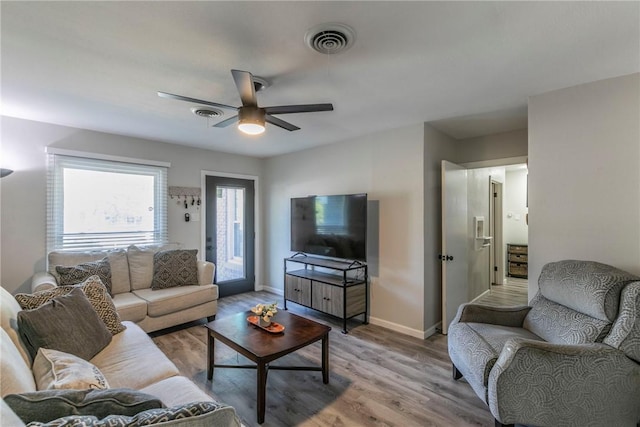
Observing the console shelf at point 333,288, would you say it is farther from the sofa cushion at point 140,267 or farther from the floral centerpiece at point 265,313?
the sofa cushion at point 140,267

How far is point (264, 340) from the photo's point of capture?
2268 millimetres

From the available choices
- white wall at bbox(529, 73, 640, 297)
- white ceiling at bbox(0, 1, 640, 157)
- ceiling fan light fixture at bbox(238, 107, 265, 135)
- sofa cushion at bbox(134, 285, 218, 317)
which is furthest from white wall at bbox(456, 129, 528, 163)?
sofa cushion at bbox(134, 285, 218, 317)

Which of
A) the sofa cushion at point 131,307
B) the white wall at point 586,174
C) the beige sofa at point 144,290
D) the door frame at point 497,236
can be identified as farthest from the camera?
the door frame at point 497,236

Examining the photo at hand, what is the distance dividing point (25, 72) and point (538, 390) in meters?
3.97

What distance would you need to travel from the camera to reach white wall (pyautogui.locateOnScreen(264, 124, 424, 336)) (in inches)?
135

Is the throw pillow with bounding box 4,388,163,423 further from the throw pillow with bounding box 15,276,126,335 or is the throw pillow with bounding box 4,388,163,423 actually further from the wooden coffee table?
the throw pillow with bounding box 15,276,126,335

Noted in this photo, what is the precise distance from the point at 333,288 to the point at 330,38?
107 inches

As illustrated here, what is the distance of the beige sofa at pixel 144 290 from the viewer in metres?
3.11

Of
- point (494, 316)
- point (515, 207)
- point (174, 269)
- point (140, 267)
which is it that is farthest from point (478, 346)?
point (515, 207)

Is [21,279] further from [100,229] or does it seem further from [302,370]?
[302,370]

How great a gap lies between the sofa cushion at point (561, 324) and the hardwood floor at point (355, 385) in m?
0.71

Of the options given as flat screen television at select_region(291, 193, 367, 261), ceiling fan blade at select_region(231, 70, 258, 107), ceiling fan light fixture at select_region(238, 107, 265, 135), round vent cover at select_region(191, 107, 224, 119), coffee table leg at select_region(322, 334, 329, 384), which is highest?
round vent cover at select_region(191, 107, 224, 119)

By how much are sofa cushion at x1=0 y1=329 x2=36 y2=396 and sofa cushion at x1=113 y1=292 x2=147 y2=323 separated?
5.77 feet

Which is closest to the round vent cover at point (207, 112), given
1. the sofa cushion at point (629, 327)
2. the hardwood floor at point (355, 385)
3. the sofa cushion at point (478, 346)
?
the hardwood floor at point (355, 385)
